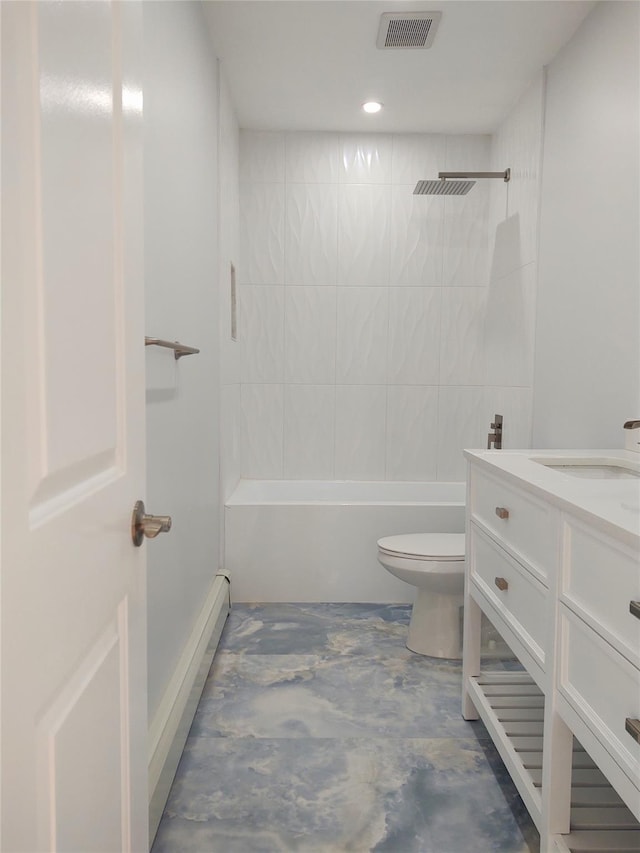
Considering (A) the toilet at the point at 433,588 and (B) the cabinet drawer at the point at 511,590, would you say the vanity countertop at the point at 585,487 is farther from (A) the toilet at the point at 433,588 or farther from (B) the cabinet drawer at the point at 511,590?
(A) the toilet at the point at 433,588

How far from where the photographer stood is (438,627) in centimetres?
265

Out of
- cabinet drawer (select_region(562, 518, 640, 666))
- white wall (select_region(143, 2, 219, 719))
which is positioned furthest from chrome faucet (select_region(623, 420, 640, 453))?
white wall (select_region(143, 2, 219, 719))

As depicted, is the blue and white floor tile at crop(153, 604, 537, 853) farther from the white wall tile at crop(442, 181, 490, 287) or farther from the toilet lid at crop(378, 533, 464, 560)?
the white wall tile at crop(442, 181, 490, 287)

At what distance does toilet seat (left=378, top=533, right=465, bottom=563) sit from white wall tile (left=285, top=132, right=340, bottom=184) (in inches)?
83.7

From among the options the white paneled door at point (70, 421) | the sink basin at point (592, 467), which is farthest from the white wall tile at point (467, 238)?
the white paneled door at point (70, 421)

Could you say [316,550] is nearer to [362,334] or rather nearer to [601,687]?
[362,334]

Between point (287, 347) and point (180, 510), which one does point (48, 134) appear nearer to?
point (180, 510)

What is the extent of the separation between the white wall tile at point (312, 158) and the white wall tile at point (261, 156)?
Result: 0.05 meters

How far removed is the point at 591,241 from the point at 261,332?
196 centimetres

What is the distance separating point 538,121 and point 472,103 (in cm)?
49

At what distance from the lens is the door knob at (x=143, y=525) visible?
0.95 m

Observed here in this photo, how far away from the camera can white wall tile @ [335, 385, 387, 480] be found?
392cm

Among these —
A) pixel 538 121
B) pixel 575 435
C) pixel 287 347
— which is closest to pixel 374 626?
pixel 575 435

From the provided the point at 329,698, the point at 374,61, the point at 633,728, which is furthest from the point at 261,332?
the point at 633,728
